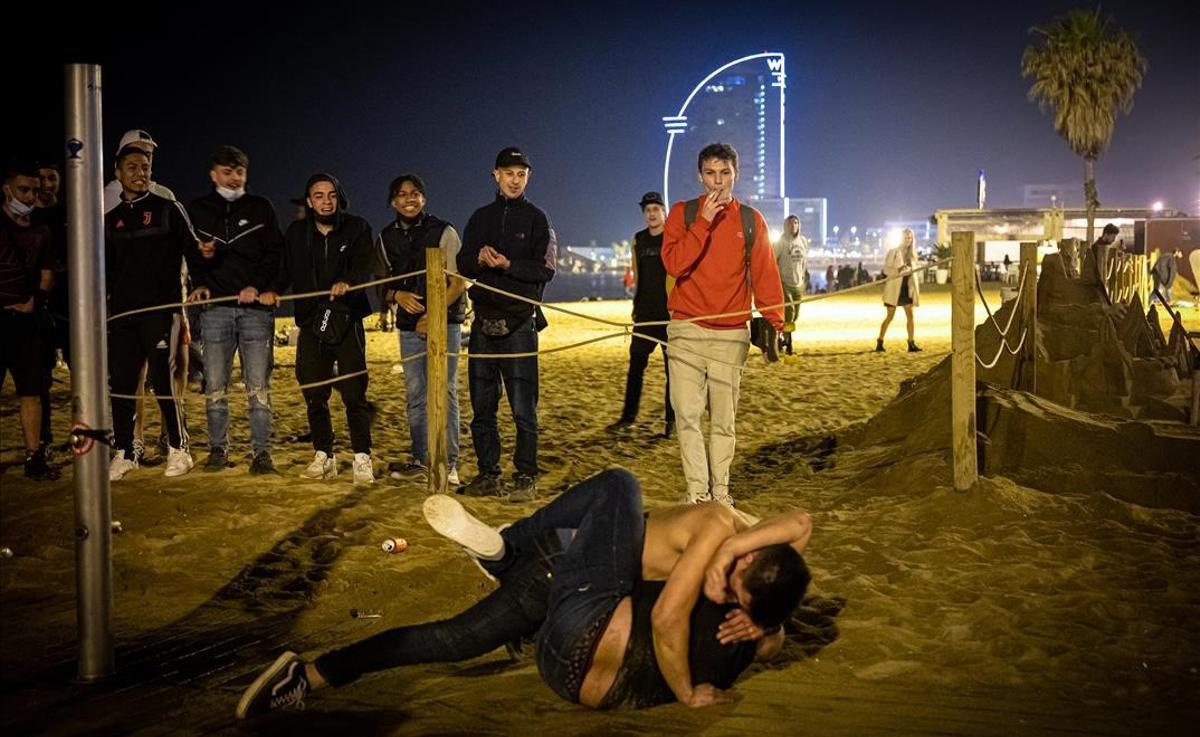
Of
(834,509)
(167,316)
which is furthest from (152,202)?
(834,509)

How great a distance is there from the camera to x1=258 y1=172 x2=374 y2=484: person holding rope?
7.81m

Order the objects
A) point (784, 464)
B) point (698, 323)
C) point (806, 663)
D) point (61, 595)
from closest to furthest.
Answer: point (806, 663), point (61, 595), point (698, 323), point (784, 464)

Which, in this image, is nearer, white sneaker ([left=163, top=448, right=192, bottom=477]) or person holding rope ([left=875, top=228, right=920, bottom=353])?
white sneaker ([left=163, top=448, right=192, bottom=477])

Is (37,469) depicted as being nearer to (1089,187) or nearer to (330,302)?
(330,302)

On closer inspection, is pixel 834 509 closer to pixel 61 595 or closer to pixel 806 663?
pixel 806 663

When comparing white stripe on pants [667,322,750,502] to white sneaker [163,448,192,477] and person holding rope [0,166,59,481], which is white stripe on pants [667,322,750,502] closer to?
white sneaker [163,448,192,477]

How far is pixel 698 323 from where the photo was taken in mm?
6988

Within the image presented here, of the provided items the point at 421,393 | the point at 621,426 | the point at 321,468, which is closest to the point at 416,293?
the point at 421,393

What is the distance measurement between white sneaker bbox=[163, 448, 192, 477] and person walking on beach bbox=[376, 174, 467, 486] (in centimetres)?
140

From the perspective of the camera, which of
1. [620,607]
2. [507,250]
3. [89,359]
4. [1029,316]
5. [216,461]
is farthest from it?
[1029,316]

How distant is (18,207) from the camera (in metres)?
7.91

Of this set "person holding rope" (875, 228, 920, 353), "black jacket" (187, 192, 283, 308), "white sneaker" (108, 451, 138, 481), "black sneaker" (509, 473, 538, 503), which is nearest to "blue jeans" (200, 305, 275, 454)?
"black jacket" (187, 192, 283, 308)

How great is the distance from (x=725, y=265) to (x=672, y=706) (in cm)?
337

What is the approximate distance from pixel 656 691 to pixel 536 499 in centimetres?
358
